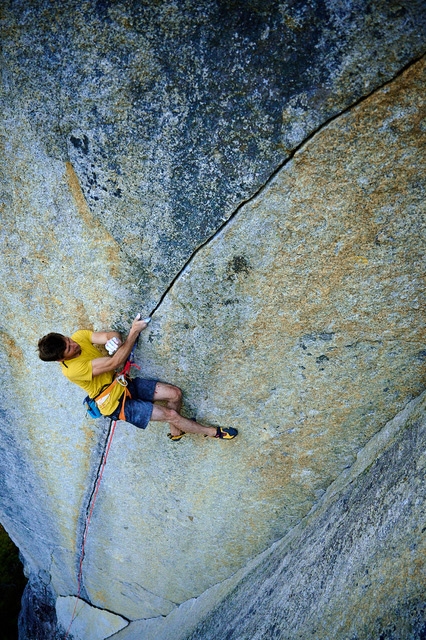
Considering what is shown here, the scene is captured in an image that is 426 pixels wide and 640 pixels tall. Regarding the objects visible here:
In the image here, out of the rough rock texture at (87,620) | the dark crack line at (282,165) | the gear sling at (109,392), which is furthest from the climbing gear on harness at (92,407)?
the rough rock texture at (87,620)

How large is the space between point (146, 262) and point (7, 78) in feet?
4.70

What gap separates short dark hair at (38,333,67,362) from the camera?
3121mm

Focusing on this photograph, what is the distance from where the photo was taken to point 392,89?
232 centimetres

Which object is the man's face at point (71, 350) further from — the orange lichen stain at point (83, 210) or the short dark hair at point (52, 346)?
the orange lichen stain at point (83, 210)

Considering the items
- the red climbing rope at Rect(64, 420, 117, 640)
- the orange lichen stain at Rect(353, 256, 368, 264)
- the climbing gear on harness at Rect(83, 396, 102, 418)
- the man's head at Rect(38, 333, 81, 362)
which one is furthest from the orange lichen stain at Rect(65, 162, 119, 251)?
the red climbing rope at Rect(64, 420, 117, 640)

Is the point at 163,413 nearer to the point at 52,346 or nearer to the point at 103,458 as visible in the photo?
the point at 52,346

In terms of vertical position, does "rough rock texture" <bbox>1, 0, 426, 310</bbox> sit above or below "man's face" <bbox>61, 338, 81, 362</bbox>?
above

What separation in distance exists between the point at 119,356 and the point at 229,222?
4.25 feet

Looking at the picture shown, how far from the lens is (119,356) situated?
132 inches

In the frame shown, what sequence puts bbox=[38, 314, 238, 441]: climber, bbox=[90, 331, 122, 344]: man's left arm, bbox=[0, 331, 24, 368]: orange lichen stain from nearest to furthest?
1. bbox=[38, 314, 238, 441]: climber
2. bbox=[90, 331, 122, 344]: man's left arm
3. bbox=[0, 331, 24, 368]: orange lichen stain

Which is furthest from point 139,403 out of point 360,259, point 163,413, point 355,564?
point 360,259

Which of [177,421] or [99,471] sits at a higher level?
[177,421]

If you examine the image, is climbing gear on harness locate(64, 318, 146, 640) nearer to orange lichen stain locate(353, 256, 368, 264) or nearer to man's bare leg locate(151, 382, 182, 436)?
man's bare leg locate(151, 382, 182, 436)

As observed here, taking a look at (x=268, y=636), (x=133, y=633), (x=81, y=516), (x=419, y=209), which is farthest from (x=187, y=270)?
(x=133, y=633)
